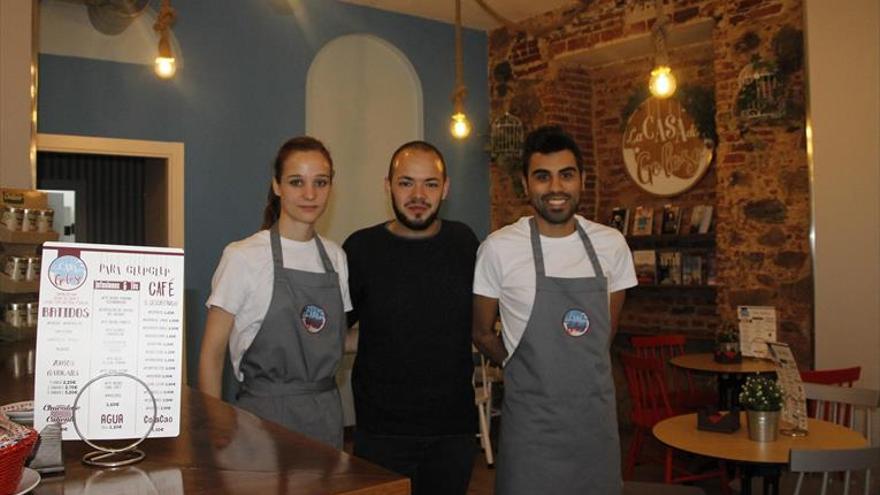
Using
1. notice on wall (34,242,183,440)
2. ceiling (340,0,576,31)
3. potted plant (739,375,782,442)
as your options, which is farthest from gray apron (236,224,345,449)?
ceiling (340,0,576,31)

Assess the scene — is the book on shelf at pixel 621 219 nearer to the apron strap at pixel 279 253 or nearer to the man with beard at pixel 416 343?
the man with beard at pixel 416 343

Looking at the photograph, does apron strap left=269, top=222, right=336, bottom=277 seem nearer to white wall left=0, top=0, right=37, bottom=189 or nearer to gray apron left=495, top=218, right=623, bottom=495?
gray apron left=495, top=218, right=623, bottom=495

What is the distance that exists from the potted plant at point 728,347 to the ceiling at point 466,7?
294 centimetres

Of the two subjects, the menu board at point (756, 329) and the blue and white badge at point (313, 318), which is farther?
the menu board at point (756, 329)

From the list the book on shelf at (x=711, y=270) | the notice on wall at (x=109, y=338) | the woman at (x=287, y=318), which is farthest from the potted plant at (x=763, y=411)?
the book on shelf at (x=711, y=270)

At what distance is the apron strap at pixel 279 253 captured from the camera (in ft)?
7.56

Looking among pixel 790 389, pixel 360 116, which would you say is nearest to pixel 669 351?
pixel 790 389

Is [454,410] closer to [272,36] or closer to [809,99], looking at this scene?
[809,99]

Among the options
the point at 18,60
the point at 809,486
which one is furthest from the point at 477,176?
the point at 809,486

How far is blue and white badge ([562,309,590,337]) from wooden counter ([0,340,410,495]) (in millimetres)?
1433

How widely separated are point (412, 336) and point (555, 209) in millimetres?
645

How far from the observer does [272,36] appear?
6117 millimetres

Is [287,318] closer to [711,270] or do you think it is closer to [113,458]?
[113,458]

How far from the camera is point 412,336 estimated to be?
2.59 m
